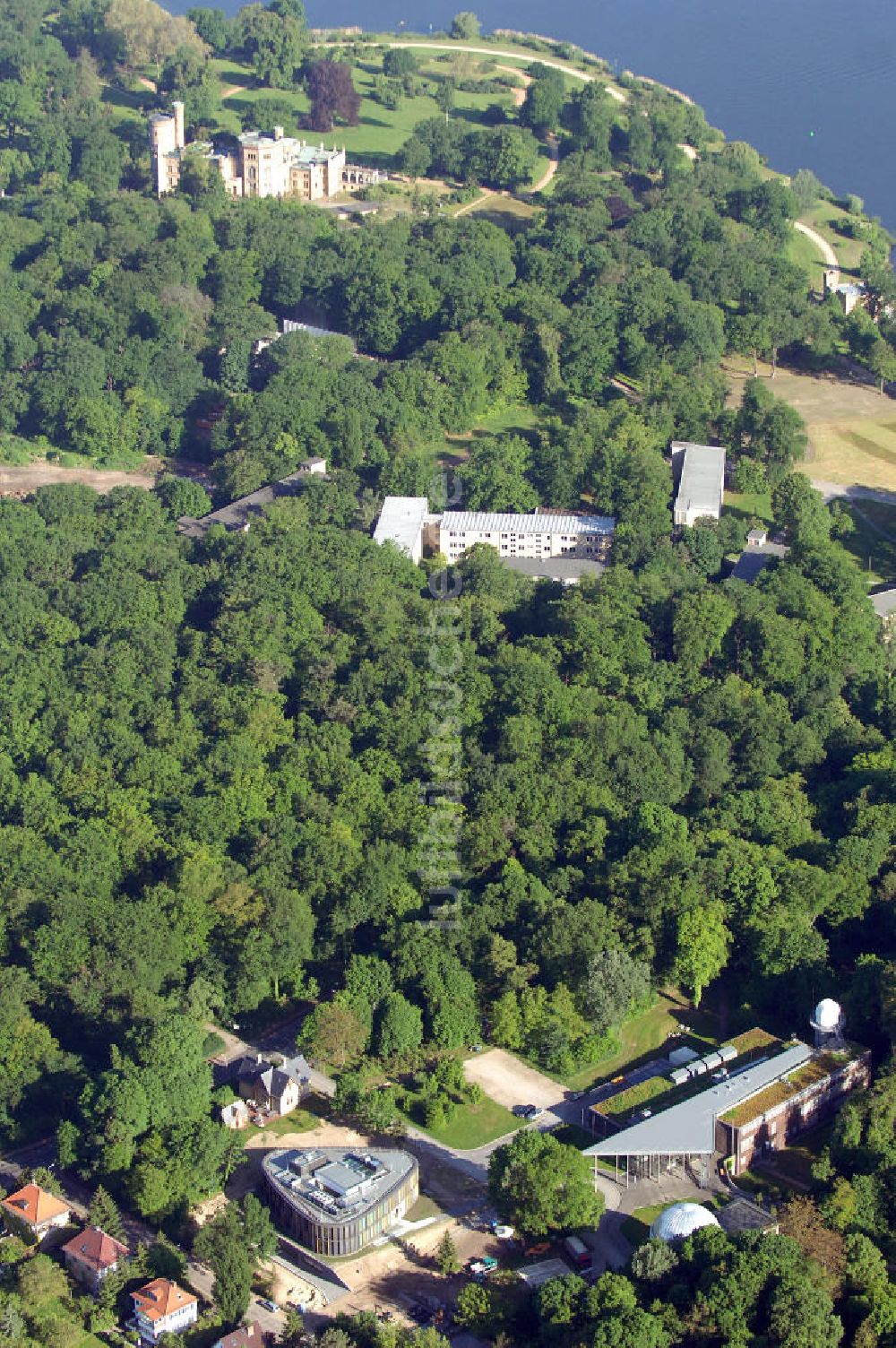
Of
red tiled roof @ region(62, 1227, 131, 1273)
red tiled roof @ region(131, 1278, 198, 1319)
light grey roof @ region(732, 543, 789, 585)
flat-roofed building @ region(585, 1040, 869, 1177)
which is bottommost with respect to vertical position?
red tiled roof @ region(62, 1227, 131, 1273)

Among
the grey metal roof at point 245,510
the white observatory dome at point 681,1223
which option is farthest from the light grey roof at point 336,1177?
the grey metal roof at point 245,510

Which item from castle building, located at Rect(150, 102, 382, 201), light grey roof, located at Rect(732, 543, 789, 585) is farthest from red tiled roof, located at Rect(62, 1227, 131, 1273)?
castle building, located at Rect(150, 102, 382, 201)

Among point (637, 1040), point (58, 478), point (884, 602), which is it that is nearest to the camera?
point (637, 1040)

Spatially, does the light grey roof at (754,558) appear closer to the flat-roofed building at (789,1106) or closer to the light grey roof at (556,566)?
the light grey roof at (556,566)

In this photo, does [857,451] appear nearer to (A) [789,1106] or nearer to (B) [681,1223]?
(A) [789,1106]

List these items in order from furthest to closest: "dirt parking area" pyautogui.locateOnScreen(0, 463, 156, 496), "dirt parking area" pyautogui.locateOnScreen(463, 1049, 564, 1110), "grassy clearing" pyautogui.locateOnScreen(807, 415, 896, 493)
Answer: "grassy clearing" pyautogui.locateOnScreen(807, 415, 896, 493), "dirt parking area" pyautogui.locateOnScreen(0, 463, 156, 496), "dirt parking area" pyautogui.locateOnScreen(463, 1049, 564, 1110)

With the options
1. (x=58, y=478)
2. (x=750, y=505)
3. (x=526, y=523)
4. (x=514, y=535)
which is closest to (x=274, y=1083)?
(x=514, y=535)

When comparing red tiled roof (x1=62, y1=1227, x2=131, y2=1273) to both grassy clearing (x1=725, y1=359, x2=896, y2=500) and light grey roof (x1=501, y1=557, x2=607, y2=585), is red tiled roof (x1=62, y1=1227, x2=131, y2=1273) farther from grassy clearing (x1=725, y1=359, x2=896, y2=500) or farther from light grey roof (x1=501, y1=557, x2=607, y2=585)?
grassy clearing (x1=725, y1=359, x2=896, y2=500)
